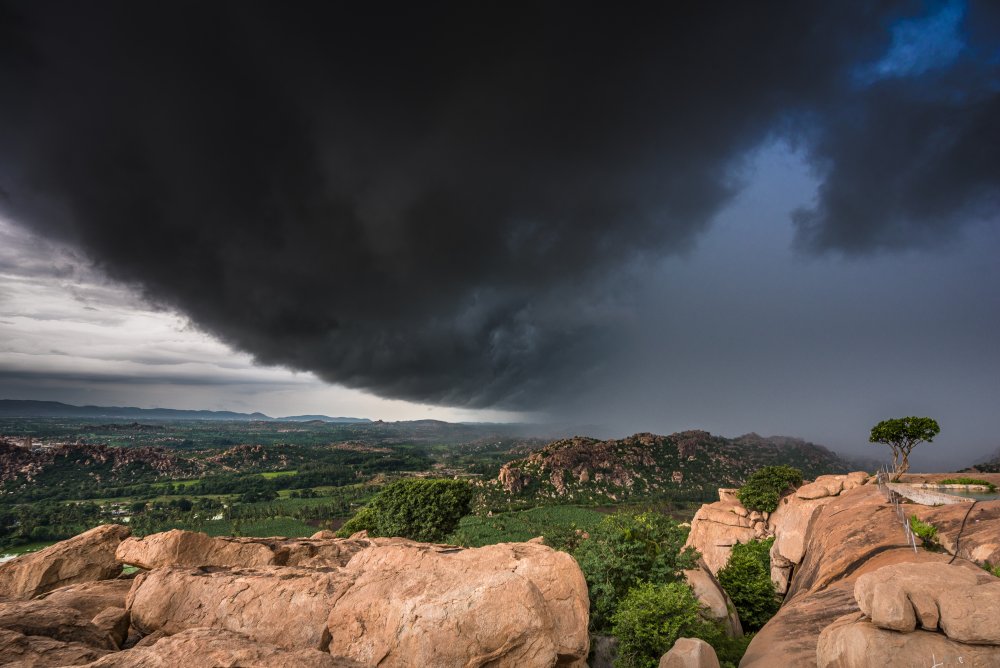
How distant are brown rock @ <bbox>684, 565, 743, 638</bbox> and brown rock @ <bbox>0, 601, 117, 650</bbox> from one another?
37.9 m

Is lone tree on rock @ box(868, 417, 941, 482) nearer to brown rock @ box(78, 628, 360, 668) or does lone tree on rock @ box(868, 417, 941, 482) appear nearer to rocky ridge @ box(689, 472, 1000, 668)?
rocky ridge @ box(689, 472, 1000, 668)

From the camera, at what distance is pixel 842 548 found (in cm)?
3059

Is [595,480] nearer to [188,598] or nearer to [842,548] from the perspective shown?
[842,548]

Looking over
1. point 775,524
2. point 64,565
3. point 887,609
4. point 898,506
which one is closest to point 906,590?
point 887,609

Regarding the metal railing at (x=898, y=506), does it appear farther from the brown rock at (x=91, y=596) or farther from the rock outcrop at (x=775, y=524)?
the brown rock at (x=91, y=596)

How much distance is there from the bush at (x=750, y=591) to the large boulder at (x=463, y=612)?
33084 mm

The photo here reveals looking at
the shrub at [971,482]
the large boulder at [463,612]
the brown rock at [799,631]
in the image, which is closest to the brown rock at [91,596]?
the large boulder at [463,612]

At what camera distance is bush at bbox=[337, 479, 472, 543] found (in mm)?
64500

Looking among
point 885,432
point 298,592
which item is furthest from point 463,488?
point 885,432

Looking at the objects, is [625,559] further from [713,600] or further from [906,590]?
[906,590]

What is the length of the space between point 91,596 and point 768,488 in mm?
81197

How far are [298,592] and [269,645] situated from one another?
1140cm

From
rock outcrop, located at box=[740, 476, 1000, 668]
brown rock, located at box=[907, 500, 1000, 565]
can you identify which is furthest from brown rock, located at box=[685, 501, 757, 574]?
brown rock, located at box=[907, 500, 1000, 565]

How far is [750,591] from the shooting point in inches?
1620
